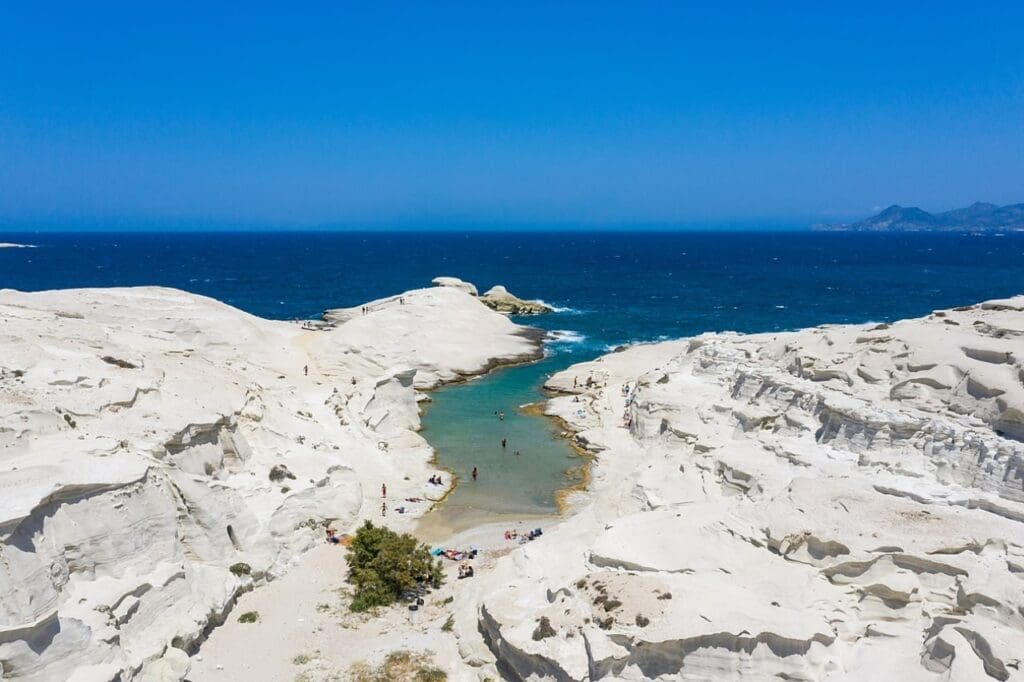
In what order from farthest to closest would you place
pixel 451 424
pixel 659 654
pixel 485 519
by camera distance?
pixel 451 424
pixel 485 519
pixel 659 654

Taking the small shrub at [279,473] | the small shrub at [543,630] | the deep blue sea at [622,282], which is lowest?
the deep blue sea at [622,282]

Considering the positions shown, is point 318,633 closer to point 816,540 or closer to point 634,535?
point 634,535

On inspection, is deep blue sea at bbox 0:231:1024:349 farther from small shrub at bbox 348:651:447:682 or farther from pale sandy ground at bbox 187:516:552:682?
small shrub at bbox 348:651:447:682

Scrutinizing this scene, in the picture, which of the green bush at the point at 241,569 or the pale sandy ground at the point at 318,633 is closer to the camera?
the pale sandy ground at the point at 318,633

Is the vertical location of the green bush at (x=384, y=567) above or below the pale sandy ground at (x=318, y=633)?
above

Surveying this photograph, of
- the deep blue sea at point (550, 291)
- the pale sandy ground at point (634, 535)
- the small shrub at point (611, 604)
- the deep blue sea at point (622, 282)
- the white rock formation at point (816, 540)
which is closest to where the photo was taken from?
the white rock formation at point (816, 540)

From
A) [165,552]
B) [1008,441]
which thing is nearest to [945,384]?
[1008,441]

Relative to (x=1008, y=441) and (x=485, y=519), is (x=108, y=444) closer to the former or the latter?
(x=485, y=519)

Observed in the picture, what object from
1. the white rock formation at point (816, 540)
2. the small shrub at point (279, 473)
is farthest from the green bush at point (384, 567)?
the small shrub at point (279, 473)

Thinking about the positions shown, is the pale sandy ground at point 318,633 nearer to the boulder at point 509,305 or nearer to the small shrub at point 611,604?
the small shrub at point 611,604
